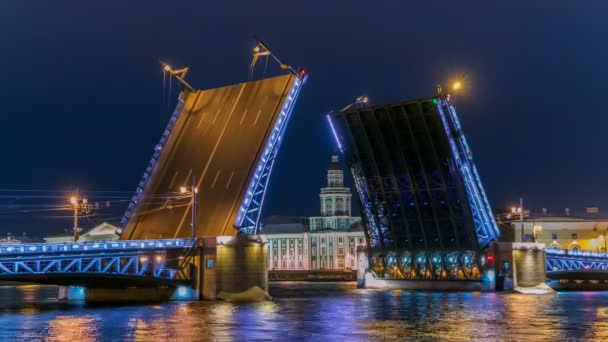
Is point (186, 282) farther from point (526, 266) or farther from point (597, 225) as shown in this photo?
point (597, 225)

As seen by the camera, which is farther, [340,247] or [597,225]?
[340,247]

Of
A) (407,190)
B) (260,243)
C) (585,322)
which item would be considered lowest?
(585,322)

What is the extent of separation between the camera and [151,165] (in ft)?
162

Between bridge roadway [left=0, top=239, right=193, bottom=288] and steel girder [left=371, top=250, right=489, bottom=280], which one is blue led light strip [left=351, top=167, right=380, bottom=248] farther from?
bridge roadway [left=0, top=239, right=193, bottom=288]

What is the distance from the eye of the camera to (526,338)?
853 inches

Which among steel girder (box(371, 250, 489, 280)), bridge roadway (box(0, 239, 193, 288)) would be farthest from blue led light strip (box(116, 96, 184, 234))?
steel girder (box(371, 250, 489, 280))

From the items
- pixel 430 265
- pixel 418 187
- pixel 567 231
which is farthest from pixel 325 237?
pixel 418 187

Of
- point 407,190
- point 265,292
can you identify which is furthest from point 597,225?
point 265,292

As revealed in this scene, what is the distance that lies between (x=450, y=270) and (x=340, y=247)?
253ft

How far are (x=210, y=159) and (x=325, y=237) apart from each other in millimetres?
90543

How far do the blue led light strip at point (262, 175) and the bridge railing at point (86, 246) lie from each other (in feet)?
10.8

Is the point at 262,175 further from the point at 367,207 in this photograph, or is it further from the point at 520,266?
the point at 520,266

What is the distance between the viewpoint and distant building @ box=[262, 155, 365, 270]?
437ft

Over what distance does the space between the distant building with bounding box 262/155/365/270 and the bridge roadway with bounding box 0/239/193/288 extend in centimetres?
8772
